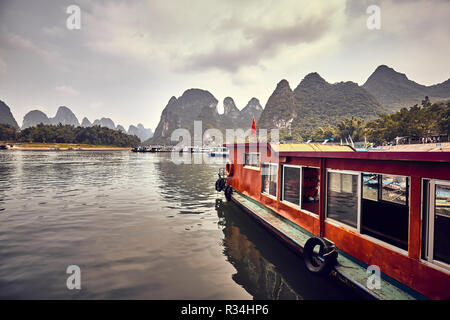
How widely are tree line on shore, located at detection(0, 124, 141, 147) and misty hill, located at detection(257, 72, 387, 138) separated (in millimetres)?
93534

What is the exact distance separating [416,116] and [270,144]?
52.3 meters

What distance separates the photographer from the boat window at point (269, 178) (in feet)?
26.3

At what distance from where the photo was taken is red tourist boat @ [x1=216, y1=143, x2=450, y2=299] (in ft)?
11.2

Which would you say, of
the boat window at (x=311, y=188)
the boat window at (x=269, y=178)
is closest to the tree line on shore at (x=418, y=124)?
the boat window at (x=311, y=188)

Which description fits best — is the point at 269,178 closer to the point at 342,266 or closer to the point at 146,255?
the point at 342,266

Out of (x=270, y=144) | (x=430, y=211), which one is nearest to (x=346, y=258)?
(x=430, y=211)

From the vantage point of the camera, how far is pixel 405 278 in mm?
3656

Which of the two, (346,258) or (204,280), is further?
(204,280)

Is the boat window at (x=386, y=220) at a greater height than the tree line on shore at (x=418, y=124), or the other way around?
the tree line on shore at (x=418, y=124)

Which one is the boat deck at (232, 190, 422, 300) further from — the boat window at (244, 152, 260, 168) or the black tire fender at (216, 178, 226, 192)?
the black tire fender at (216, 178, 226, 192)

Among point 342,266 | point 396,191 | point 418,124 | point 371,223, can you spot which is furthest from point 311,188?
point 418,124

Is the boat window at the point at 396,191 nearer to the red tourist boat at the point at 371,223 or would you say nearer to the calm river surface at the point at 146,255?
the red tourist boat at the point at 371,223

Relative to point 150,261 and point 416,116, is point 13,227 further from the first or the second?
point 416,116

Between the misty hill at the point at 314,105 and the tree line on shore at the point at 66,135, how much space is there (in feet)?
307
